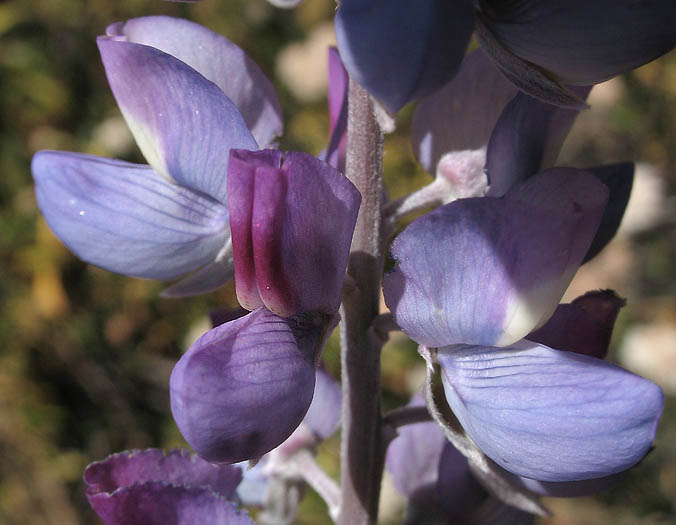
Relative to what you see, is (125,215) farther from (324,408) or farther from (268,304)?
(324,408)

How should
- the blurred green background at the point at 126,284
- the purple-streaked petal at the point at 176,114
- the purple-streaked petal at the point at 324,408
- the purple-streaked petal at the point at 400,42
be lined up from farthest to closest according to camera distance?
the blurred green background at the point at 126,284 < the purple-streaked petal at the point at 324,408 < the purple-streaked petal at the point at 176,114 < the purple-streaked petal at the point at 400,42

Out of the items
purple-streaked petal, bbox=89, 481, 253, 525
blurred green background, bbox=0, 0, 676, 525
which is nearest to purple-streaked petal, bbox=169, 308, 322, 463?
purple-streaked petal, bbox=89, 481, 253, 525

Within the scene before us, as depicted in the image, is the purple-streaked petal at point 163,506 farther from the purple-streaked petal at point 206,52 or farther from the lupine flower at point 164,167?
the purple-streaked petal at point 206,52

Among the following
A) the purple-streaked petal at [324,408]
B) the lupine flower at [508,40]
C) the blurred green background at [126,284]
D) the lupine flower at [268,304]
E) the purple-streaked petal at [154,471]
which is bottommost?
the blurred green background at [126,284]

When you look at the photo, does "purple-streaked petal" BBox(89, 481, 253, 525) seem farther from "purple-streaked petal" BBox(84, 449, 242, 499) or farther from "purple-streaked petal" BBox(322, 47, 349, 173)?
"purple-streaked petal" BBox(322, 47, 349, 173)

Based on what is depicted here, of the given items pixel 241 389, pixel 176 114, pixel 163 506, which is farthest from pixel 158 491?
pixel 176 114

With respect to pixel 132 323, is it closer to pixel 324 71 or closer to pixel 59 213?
pixel 324 71

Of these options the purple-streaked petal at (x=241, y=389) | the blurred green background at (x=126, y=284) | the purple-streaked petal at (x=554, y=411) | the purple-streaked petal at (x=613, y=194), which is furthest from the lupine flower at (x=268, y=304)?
the blurred green background at (x=126, y=284)

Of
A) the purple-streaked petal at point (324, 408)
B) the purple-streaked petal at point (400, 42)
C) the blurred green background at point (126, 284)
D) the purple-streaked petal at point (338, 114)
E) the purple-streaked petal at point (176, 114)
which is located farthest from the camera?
the blurred green background at point (126, 284)
